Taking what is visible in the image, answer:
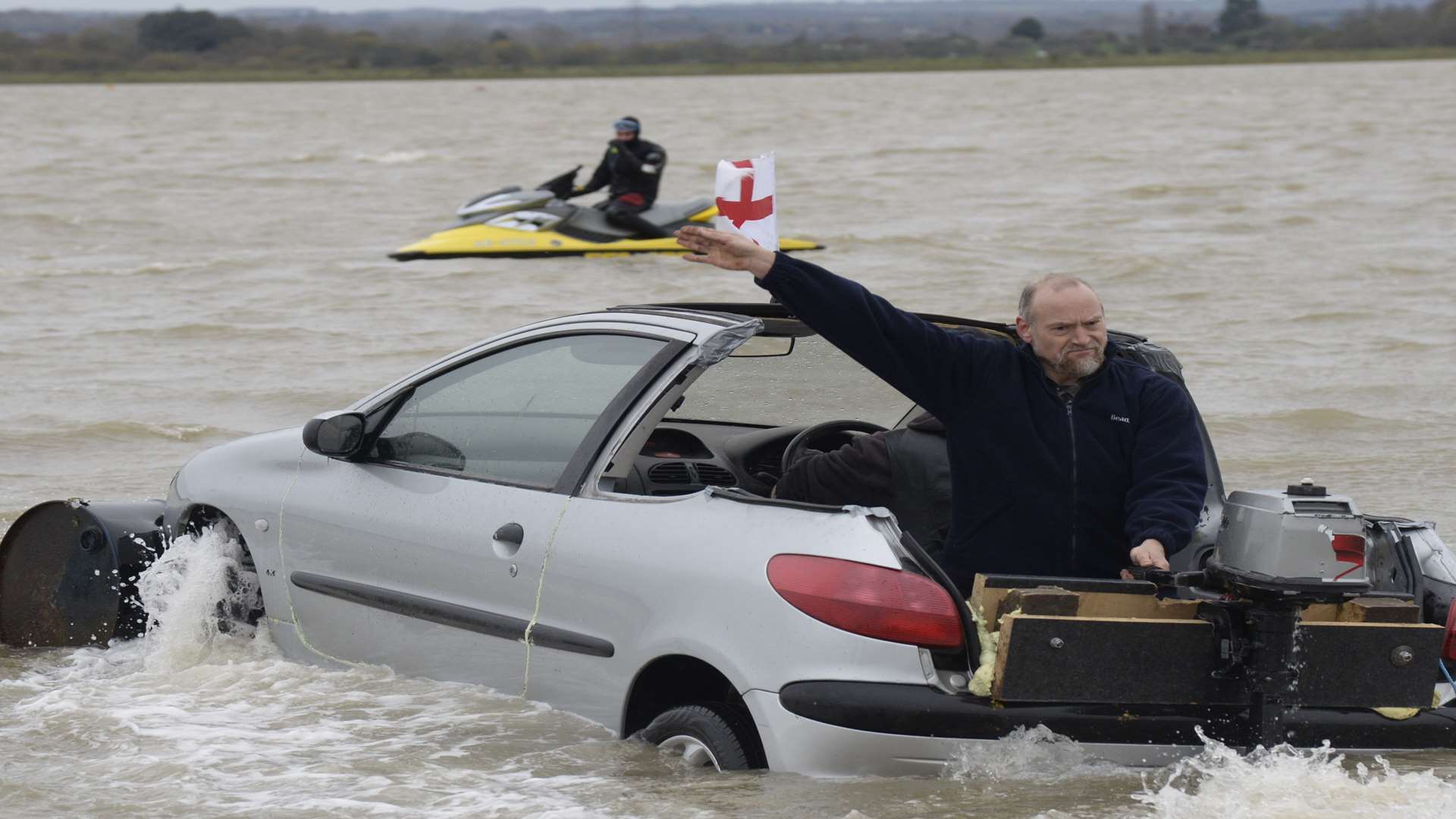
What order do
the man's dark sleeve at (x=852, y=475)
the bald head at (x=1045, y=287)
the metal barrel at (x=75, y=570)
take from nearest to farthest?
the bald head at (x=1045, y=287), the man's dark sleeve at (x=852, y=475), the metal barrel at (x=75, y=570)

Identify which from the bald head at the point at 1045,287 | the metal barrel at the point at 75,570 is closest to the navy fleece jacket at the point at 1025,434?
the bald head at the point at 1045,287

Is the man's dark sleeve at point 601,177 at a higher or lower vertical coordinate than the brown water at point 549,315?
higher

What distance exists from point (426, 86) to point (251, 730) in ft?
411

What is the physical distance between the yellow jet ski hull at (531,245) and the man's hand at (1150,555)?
1582cm

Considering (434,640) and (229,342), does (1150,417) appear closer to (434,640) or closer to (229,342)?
(434,640)

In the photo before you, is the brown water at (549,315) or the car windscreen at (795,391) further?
the car windscreen at (795,391)

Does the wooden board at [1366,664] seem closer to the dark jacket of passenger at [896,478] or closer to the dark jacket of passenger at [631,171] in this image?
the dark jacket of passenger at [896,478]

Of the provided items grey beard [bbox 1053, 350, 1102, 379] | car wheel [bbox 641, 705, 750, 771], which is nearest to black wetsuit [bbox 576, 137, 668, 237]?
grey beard [bbox 1053, 350, 1102, 379]

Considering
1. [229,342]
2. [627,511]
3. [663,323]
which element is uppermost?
[663,323]

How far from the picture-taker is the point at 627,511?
15.4 ft

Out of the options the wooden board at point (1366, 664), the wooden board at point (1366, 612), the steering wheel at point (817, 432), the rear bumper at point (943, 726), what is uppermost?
the steering wheel at point (817, 432)

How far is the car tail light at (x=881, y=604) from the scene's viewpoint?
163 inches

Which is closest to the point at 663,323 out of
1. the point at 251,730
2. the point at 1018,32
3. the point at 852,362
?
the point at 852,362

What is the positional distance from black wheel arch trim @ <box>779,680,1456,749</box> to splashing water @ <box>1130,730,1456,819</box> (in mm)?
47
